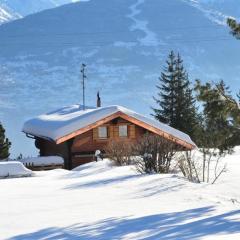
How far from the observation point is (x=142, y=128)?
113 feet

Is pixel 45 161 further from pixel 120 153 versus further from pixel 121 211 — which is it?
pixel 121 211

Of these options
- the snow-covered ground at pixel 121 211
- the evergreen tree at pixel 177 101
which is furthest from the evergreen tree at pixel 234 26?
the evergreen tree at pixel 177 101

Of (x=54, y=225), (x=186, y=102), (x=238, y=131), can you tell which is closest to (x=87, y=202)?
(x=54, y=225)

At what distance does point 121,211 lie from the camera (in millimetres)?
9312

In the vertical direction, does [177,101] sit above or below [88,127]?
above

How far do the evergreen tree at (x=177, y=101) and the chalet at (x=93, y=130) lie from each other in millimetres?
12061

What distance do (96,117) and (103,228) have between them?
80.7ft

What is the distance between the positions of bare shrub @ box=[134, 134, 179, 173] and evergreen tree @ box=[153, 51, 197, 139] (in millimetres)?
28573

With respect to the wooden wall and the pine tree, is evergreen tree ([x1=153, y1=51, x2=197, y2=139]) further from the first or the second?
the pine tree

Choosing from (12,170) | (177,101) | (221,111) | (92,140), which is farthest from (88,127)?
(221,111)

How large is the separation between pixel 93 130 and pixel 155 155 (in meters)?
17.7

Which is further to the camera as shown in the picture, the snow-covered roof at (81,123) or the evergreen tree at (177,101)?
the evergreen tree at (177,101)

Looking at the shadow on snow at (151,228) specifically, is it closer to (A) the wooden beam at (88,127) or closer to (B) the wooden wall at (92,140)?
(A) the wooden beam at (88,127)

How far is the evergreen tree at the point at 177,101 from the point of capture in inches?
1849
